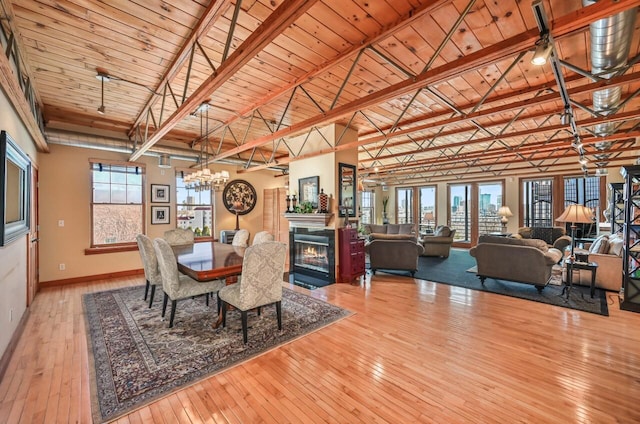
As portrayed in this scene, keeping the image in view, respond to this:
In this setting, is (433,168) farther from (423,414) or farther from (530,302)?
(423,414)

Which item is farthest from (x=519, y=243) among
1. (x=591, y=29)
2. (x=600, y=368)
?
(x=591, y=29)

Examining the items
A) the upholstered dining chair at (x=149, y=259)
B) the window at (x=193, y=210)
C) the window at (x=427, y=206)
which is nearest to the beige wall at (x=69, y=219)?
the window at (x=193, y=210)

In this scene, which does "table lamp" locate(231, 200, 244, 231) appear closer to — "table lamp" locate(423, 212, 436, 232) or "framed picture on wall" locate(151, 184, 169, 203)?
"framed picture on wall" locate(151, 184, 169, 203)

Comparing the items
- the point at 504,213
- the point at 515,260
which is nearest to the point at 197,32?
the point at 515,260

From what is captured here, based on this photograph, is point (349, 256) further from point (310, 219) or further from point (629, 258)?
point (629, 258)

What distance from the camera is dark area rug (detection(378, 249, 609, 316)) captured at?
3992 millimetres

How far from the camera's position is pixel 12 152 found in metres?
2.57

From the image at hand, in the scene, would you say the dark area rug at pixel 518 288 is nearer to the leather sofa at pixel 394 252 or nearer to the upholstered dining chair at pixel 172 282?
the leather sofa at pixel 394 252

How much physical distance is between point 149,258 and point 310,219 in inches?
109

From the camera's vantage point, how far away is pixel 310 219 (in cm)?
538

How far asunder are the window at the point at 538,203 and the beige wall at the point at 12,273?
466 inches

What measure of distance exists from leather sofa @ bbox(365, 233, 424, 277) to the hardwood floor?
1998mm

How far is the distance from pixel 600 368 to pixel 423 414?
184cm

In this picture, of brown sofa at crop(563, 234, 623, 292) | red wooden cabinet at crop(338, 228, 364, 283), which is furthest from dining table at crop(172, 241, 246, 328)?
brown sofa at crop(563, 234, 623, 292)
